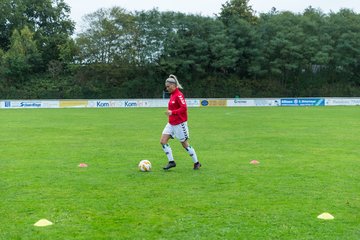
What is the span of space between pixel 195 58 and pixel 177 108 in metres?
51.7

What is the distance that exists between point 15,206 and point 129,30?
186 ft

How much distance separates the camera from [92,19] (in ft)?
207

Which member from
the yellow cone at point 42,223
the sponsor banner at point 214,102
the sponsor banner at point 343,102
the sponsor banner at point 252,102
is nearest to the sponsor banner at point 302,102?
the sponsor banner at point 343,102

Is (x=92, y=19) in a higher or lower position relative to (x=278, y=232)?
higher

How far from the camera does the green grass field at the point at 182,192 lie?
21.0 feet

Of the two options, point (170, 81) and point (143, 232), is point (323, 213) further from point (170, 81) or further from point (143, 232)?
point (170, 81)

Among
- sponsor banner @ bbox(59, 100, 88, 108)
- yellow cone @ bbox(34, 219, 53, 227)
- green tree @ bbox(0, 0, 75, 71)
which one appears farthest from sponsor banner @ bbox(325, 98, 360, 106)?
yellow cone @ bbox(34, 219, 53, 227)

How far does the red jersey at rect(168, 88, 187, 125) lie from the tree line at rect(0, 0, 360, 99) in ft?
166

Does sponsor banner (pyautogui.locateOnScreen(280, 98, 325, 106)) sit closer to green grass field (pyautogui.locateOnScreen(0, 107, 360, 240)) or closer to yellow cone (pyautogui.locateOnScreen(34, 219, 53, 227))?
green grass field (pyautogui.locateOnScreen(0, 107, 360, 240))

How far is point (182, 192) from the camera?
8.56 metres

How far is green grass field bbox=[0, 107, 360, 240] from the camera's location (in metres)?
6.41

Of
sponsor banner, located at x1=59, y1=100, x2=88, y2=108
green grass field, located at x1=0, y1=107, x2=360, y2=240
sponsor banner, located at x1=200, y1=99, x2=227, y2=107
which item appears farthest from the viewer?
sponsor banner, located at x1=200, y1=99, x2=227, y2=107

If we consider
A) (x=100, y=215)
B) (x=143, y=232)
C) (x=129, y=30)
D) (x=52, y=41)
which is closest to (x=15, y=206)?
(x=100, y=215)

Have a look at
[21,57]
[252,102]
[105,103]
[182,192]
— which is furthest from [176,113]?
[21,57]
